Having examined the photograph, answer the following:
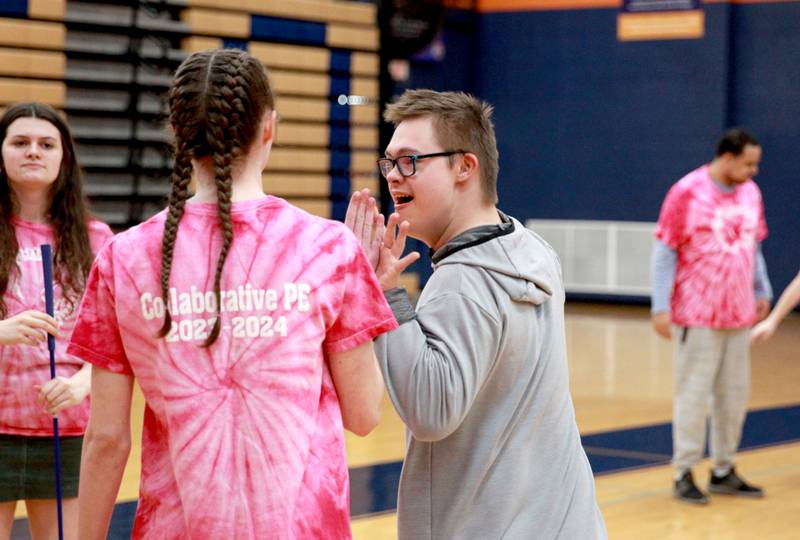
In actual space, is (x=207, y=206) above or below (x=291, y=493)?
above

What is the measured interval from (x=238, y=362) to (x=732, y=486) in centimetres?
470

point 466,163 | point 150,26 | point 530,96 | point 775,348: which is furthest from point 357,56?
point 466,163

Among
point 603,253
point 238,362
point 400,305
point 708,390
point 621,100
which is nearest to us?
point 238,362

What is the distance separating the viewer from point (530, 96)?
53.0 ft

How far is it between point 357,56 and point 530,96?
5852mm

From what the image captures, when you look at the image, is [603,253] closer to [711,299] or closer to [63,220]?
[711,299]

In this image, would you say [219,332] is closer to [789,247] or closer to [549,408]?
[549,408]

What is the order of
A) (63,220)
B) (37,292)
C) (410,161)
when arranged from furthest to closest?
(63,220), (37,292), (410,161)

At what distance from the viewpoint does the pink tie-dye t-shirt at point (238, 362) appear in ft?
6.11

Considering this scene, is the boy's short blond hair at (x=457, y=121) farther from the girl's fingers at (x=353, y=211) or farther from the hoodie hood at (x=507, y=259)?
the girl's fingers at (x=353, y=211)

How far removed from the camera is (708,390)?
19.9 feet

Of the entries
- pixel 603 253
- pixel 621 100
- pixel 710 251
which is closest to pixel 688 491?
pixel 710 251

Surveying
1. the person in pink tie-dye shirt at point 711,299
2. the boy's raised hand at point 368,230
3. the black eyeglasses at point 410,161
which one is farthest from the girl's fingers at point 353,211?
the person in pink tie-dye shirt at point 711,299

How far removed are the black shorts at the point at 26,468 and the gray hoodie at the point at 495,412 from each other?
53.4 inches
